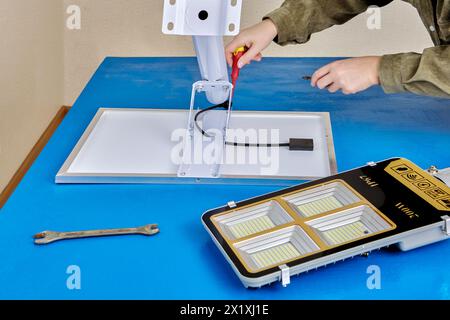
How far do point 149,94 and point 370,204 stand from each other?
30.1 inches

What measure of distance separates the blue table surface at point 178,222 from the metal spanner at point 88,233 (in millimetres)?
11

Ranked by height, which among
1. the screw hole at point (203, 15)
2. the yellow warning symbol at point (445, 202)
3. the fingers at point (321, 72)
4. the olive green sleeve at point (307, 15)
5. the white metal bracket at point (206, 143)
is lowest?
the white metal bracket at point (206, 143)

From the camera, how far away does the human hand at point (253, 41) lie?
1303mm

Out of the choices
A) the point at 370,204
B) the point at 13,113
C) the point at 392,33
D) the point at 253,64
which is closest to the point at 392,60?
the point at 370,204

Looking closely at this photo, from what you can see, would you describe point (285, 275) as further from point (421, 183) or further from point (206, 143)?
point (206, 143)

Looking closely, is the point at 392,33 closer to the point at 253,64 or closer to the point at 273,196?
the point at 253,64

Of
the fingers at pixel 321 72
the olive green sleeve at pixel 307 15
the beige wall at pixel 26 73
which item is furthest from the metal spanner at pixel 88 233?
the beige wall at pixel 26 73

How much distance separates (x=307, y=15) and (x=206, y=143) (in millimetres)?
486

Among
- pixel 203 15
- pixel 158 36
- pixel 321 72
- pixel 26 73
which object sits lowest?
pixel 26 73

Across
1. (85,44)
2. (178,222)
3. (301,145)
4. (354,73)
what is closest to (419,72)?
(354,73)

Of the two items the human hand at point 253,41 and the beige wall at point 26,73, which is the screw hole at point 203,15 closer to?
the human hand at point 253,41

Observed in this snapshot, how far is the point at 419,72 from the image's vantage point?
1.16 m

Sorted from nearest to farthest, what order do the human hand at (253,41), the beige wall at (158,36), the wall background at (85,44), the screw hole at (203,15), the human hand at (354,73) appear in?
the screw hole at (203,15) < the human hand at (354,73) < the human hand at (253,41) < the wall background at (85,44) < the beige wall at (158,36)

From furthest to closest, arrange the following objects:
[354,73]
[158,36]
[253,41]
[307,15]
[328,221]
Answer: [158,36] < [307,15] < [253,41] < [354,73] < [328,221]
